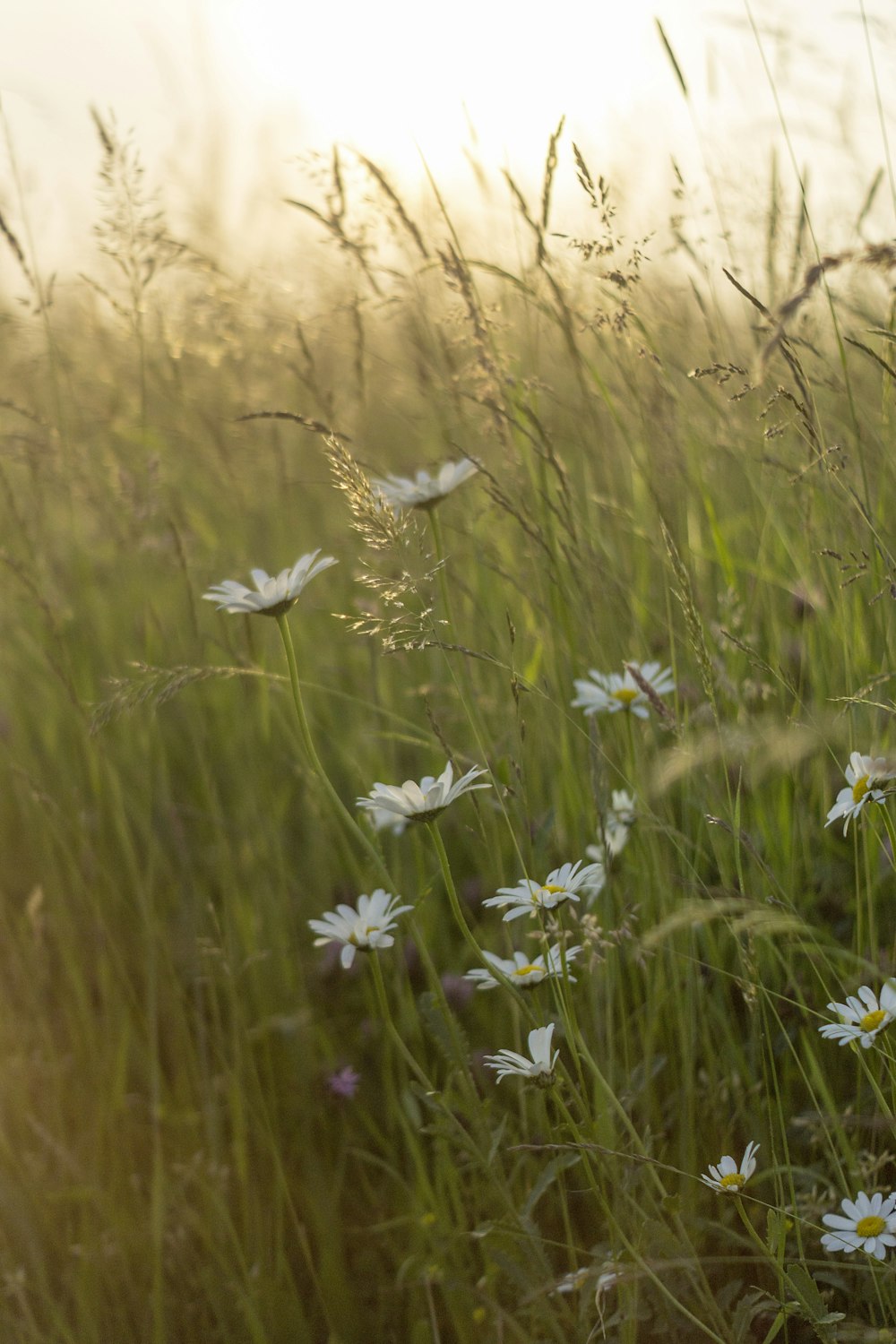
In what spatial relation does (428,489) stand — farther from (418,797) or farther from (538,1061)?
(538,1061)

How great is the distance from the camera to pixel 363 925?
994 millimetres

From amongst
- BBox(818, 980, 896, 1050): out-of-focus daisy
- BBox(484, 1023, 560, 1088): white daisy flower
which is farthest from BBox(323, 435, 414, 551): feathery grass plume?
BBox(818, 980, 896, 1050): out-of-focus daisy

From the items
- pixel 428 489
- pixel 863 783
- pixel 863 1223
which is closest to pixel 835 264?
pixel 863 783

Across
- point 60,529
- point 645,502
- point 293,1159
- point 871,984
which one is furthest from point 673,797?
point 60,529

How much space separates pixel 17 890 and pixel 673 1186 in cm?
119

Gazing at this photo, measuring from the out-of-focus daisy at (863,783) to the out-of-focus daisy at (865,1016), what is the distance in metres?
0.13

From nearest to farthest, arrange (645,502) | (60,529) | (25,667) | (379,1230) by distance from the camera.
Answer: (379,1230), (645,502), (25,667), (60,529)

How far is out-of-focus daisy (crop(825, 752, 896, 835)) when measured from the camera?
0.85 meters

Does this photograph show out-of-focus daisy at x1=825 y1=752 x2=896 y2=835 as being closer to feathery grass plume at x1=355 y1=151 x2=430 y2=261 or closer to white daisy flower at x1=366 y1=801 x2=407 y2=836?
white daisy flower at x1=366 y1=801 x2=407 y2=836

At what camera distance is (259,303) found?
2.03 meters

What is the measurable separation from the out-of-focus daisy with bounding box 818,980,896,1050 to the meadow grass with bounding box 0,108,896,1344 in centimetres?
5

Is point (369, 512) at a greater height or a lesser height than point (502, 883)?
greater

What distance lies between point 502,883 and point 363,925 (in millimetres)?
141

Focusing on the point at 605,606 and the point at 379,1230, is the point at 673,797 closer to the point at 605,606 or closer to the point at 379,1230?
the point at 605,606
